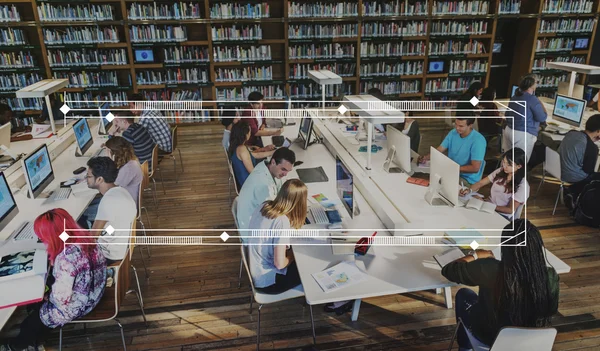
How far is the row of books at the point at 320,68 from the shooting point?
25.9 ft

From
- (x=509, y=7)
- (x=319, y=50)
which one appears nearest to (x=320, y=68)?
(x=319, y=50)

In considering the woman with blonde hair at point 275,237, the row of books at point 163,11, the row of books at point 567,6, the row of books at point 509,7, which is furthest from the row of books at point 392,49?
the woman with blonde hair at point 275,237

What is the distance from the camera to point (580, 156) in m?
4.35

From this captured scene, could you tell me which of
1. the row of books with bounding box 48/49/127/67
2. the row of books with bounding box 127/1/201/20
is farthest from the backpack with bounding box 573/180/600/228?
the row of books with bounding box 48/49/127/67

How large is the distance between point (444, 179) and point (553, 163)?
6.47 feet

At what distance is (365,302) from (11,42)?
6.93 metres

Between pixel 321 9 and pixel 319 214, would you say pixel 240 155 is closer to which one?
pixel 319 214

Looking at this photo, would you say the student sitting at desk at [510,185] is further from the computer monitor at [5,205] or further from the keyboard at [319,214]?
the computer monitor at [5,205]

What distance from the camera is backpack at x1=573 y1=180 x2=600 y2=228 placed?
429cm

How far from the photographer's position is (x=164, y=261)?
13.0 feet

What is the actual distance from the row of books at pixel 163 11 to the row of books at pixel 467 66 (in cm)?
470

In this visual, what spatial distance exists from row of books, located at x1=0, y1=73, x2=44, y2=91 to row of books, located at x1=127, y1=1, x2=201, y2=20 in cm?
190

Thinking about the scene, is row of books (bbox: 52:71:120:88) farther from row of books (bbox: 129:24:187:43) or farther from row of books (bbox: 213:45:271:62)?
row of books (bbox: 213:45:271:62)

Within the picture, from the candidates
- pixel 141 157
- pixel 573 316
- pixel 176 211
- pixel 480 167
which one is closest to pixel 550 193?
pixel 480 167
